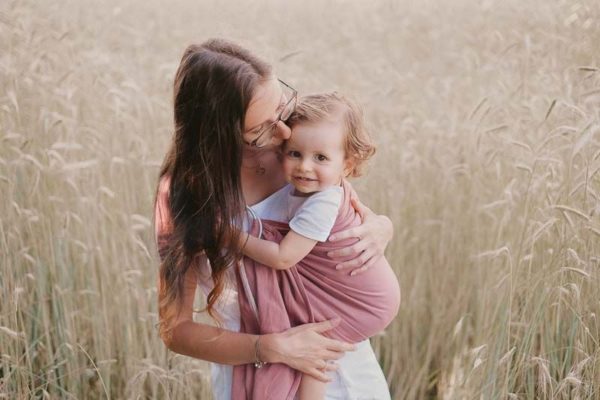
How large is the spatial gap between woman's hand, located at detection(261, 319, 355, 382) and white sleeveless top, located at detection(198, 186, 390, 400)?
104 millimetres

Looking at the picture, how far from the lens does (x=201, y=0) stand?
6316mm

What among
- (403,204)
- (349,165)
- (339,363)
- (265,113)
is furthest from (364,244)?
(403,204)

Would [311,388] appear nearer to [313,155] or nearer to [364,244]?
[364,244]

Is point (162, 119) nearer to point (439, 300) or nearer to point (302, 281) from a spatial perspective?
point (439, 300)

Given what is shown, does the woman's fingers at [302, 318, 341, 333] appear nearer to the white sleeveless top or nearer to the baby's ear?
the white sleeveless top

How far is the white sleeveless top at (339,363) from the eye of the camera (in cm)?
207

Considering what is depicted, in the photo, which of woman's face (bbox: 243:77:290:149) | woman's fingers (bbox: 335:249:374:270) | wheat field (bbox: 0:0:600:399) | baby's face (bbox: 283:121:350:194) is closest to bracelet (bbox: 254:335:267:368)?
woman's fingers (bbox: 335:249:374:270)

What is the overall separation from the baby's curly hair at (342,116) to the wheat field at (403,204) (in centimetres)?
18

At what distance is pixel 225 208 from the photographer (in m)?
1.95

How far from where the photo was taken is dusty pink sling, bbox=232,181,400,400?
1.98m

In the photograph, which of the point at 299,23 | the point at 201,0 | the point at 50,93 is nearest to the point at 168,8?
the point at 201,0

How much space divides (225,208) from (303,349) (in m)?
0.38

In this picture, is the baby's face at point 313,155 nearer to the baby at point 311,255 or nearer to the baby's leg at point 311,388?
the baby at point 311,255

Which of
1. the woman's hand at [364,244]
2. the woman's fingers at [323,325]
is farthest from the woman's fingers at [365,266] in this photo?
the woman's fingers at [323,325]
